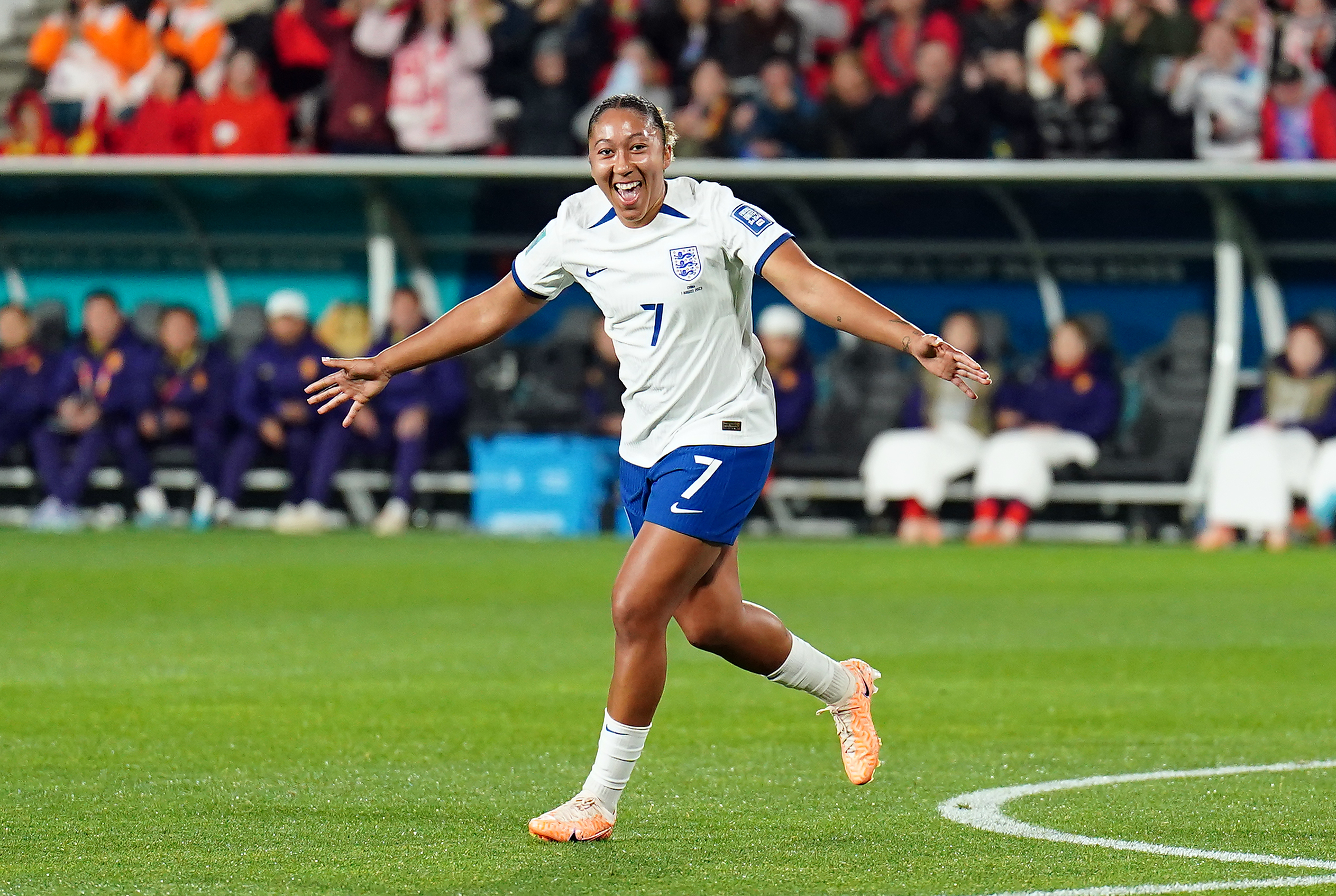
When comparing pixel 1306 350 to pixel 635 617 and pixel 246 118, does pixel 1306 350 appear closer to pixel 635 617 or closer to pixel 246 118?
pixel 246 118

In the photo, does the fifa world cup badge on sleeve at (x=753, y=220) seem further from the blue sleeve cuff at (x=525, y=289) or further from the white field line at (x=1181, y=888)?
the white field line at (x=1181, y=888)

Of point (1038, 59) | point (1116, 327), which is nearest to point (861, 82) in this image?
point (1038, 59)

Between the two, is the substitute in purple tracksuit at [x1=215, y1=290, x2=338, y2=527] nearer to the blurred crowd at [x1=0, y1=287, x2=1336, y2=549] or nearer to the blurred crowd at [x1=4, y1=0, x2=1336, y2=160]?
the blurred crowd at [x1=0, y1=287, x2=1336, y2=549]

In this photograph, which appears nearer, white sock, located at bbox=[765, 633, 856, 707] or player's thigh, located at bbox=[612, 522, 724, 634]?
player's thigh, located at bbox=[612, 522, 724, 634]

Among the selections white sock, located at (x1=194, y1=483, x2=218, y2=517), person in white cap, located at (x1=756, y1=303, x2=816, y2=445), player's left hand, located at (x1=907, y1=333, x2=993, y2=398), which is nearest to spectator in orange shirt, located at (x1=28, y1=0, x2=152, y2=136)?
white sock, located at (x1=194, y1=483, x2=218, y2=517)

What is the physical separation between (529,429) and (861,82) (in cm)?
429

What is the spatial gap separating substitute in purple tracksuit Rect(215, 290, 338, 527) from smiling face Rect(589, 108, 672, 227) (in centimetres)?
1467

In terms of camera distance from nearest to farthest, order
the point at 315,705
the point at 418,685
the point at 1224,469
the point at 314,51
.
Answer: the point at 315,705, the point at 418,685, the point at 1224,469, the point at 314,51

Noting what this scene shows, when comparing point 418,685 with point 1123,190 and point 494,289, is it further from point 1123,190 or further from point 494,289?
point 1123,190

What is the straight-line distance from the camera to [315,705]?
357 inches

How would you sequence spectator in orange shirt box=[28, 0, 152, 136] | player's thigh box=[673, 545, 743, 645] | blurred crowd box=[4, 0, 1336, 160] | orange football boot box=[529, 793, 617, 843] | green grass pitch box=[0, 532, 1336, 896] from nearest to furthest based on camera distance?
green grass pitch box=[0, 532, 1336, 896] → orange football boot box=[529, 793, 617, 843] → player's thigh box=[673, 545, 743, 645] → blurred crowd box=[4, 0, 1336, 160] → spectator in orange shirt box=[28, 0, 152, 136]

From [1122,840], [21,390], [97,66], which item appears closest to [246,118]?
[97,66]

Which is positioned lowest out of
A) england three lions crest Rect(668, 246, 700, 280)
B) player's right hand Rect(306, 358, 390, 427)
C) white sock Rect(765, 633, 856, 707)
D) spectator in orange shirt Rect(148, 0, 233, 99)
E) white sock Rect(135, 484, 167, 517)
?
white sock Rect(135, 484, 167, 517)

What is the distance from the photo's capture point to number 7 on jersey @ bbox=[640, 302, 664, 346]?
629 cm
